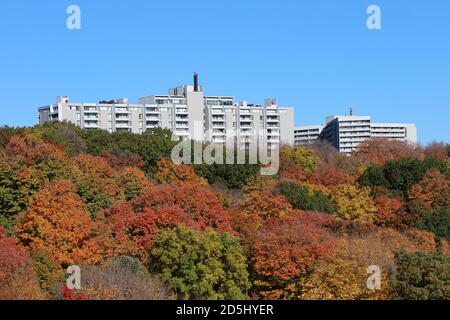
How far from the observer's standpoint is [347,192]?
184 ft

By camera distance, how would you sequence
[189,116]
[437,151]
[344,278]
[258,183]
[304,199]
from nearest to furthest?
[344,278] < [304,199] < [258,183] < [437,151] < [189,116]

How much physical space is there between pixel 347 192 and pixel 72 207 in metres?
22.7

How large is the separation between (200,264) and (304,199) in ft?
59.5

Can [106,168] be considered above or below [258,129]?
below

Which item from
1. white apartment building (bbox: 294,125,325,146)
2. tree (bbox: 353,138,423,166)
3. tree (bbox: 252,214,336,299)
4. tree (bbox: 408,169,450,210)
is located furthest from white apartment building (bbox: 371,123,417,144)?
tree (bbox: 252,214,336,299)

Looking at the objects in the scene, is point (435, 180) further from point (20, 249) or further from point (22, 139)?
point (20, 249)

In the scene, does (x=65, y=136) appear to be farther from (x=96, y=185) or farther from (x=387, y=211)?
(x=387, y=211)

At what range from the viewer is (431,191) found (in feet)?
183

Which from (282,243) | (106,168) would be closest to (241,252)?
(282,243)

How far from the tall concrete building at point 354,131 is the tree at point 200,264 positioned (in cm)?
8088

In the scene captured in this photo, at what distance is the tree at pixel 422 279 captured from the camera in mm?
31802

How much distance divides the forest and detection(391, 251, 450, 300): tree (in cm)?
5

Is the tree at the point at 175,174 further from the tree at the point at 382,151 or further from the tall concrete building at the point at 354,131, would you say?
the tall concrete building at the point at 354,131
